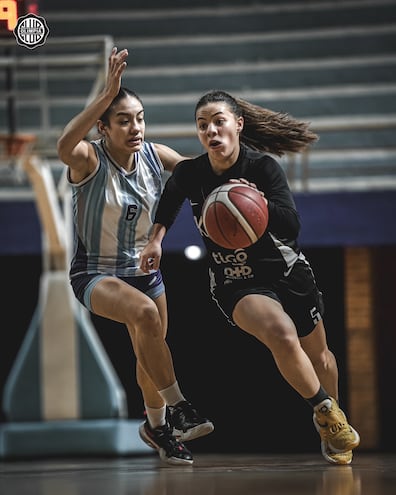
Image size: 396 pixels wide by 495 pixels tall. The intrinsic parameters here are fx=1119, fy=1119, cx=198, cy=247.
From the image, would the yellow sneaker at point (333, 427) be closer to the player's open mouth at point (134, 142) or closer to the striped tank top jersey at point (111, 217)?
the striped tank top jersey at point (111, 217)

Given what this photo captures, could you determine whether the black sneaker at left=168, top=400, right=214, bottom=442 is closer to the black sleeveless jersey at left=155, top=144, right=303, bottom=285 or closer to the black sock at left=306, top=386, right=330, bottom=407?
the black sock at left=306, top=386, right=330, bottom=407

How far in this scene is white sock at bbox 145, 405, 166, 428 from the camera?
220 inches

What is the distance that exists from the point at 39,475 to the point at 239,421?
18.0 feet

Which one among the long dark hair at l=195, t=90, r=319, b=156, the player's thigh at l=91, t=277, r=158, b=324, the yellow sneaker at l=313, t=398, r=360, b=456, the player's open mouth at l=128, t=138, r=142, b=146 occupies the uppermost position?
the long dark hair at l=195, t=90, r=319, b=156

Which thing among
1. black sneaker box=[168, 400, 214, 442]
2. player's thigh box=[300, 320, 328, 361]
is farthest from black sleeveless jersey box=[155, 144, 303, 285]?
black sneaker box=[168, 400, 214, 442]

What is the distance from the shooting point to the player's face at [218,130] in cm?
532

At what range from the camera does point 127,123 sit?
5461mm

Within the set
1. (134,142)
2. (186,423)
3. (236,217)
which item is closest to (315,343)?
(186,423)

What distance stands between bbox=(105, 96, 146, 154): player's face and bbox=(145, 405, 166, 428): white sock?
1.32 m

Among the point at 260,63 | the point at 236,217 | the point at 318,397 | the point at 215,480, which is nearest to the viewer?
the point at 215,480

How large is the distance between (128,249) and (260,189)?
772mm

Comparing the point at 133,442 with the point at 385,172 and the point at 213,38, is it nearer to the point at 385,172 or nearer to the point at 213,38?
the point at 385,172

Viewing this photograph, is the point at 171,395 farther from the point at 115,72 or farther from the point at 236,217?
the point at 115,72

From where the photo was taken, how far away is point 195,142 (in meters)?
12.2
